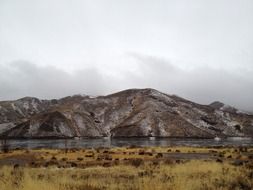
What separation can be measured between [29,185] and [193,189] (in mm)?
7237

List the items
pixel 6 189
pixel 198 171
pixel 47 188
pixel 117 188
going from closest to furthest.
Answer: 1. pixel 47 188
2. pixel 6 189
3. pixel 117 188
4. pixel 198 171

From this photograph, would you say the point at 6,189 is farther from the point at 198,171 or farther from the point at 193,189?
the point at 198,171

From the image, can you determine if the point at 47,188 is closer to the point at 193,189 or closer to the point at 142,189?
the point at 142,189

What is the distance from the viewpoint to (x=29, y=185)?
53.5 feet

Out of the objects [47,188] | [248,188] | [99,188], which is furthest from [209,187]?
[47,188]

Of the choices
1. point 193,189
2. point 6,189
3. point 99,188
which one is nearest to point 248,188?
point 193,189

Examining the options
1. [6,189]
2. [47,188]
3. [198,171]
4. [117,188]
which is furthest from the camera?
[198,171]

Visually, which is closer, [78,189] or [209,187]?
[78,189]

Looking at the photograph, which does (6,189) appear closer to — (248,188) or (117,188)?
(117,188)

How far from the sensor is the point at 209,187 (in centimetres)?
1744

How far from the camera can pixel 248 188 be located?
17.5 meters

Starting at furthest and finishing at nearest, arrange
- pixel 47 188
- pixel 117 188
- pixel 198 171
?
pixel 198 171, pixel 117 188, pixel 47 188

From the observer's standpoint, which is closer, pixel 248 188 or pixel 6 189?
pixel 6 189

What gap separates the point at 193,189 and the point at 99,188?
168 inches
